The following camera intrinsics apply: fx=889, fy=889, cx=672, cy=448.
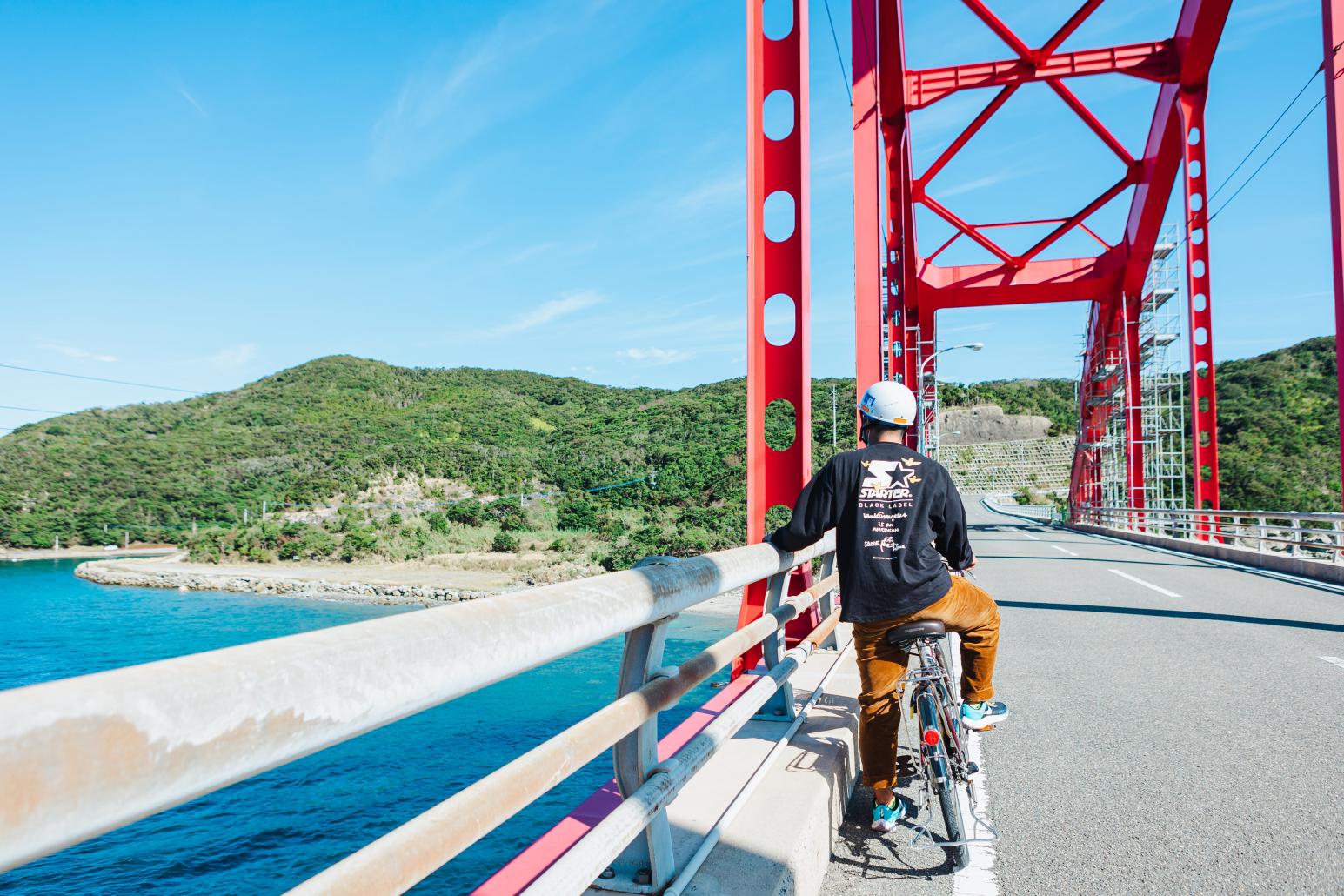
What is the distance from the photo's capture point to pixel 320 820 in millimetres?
8859

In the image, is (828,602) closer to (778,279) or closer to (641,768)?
(778,279)

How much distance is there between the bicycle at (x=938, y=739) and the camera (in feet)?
11.2

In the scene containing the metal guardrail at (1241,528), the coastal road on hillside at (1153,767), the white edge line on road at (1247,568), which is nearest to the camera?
the coastal road on hillside at (1153,767)

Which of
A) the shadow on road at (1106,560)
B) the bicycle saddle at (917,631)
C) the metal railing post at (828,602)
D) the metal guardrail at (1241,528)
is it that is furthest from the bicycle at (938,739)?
the shadow on road at (1106,560)

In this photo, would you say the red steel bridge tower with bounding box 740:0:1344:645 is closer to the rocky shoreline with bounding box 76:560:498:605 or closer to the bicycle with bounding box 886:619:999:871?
the bicycle with bounding box 886:619:999:871

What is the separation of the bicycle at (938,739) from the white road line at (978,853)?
0.06ft

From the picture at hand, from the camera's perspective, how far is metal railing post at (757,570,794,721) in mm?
4480

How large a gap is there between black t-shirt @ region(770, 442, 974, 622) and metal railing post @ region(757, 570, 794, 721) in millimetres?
708

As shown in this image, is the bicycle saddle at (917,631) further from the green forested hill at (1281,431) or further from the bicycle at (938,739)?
the green forested hill at (1281,431)

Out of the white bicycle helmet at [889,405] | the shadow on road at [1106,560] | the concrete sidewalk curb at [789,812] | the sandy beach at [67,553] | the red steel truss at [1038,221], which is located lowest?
the sandy beach at [67,553]

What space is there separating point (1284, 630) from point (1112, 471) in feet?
114

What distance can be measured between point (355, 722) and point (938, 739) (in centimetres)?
285

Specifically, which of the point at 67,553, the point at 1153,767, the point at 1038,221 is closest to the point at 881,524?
the point at 1153,767

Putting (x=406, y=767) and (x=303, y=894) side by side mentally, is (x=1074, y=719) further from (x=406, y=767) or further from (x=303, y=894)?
(x=406, y=767)
